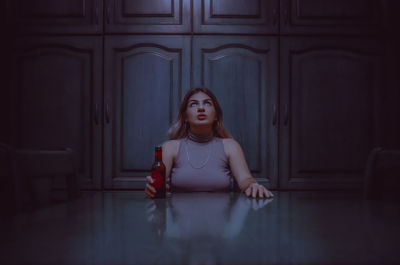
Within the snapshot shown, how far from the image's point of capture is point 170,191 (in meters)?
1.58

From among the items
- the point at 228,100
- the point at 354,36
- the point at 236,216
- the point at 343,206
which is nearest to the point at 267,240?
the point at 236,216

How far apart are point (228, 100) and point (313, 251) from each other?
1759 mm

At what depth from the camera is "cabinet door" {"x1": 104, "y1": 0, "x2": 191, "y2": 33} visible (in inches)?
90.6

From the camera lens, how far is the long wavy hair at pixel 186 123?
5.69ft

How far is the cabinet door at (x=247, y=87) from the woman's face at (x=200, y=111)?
1.98 feet

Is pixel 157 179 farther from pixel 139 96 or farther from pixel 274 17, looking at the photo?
pixel 274 17

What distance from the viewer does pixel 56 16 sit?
2.32 metres

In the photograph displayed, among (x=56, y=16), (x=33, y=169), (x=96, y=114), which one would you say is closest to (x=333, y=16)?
(x=96, y=114)

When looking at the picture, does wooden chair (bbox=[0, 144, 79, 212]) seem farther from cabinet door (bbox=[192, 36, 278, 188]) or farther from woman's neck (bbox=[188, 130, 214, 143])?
cabinet door (bbox=[192, 36, 278, 188])

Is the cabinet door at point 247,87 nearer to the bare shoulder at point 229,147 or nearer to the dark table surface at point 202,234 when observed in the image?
the bare shoulder at point 229,147

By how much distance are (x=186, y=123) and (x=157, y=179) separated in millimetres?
546

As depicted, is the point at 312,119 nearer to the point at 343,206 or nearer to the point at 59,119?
the point at 343,206

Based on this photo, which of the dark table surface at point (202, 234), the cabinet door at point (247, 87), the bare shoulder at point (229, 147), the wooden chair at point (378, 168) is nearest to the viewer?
the dark table surface at point (202, 234)

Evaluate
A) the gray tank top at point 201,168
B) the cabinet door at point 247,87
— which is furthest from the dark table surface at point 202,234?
the cabinet door at point 247,87
